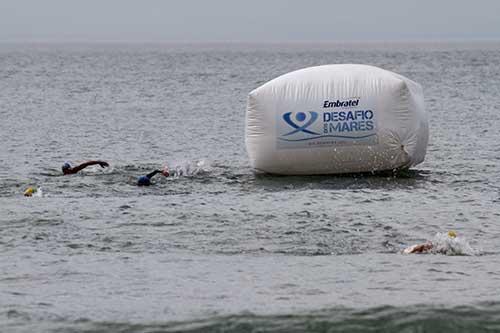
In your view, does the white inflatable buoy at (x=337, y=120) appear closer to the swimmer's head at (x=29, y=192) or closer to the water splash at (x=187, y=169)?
the water splash at (x=187, y=169)

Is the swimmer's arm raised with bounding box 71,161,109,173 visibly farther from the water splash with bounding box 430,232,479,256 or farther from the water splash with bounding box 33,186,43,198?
the water splash with bounding box 430,232,479,256

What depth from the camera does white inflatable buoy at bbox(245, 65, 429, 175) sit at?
643 inches

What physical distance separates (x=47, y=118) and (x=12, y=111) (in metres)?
3.85

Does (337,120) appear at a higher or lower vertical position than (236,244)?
higher

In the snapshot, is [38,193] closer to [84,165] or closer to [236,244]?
[84,165]

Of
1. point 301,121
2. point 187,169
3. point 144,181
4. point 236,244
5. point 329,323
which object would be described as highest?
point 301,121

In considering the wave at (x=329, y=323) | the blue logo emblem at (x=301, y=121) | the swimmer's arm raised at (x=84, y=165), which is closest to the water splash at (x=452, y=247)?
the wave at (x=329, y=323)

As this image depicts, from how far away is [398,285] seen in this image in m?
10.5

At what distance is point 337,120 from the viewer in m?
16.4

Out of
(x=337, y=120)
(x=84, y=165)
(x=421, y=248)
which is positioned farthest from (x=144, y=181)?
(x=421, y=248)

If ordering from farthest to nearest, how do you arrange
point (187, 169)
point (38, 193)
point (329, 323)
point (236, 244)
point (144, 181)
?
point (187, 169), point (144, 181), point (38, 193), point (236, 244), point (329, 323)

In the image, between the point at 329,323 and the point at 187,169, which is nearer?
the point at 329,323

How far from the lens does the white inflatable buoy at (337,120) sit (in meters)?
16.3

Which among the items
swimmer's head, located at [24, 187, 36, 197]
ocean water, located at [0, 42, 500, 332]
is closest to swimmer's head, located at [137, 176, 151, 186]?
ocean water, located at [0, 42, 500, 332]
